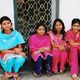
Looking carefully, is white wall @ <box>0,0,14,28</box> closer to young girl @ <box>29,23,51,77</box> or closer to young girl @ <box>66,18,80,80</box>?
young girl @ <box>29,23,51,77</box>

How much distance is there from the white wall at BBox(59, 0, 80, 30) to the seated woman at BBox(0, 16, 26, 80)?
1173 mm

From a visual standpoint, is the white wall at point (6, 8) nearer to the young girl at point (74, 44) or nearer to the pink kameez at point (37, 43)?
the pink kameez at point (37, 43)

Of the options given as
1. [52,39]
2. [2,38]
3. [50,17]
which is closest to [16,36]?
[2,38]

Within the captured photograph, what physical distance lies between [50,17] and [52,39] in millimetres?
746

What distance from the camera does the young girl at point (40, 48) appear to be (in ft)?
17.7

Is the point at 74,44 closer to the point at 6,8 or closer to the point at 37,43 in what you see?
the point at 37,43

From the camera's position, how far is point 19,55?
533cm

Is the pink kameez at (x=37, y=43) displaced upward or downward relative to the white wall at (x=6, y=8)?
downward

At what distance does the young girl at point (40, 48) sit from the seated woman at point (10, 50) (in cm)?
22

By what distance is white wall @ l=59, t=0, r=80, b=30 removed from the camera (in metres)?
6.10

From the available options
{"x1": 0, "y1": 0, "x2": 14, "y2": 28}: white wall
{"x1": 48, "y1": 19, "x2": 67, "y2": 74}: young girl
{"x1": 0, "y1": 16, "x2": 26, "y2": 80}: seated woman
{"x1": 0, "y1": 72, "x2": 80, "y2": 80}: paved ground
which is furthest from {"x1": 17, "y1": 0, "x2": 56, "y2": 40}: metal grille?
{"x1": 0, "y1": 72, "x2": 80, "y2": 80}: paved ground

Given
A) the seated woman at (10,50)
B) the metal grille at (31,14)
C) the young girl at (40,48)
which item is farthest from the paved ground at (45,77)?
the metal grille at (31,14)

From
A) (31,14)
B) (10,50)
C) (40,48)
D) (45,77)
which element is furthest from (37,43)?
(31,14)

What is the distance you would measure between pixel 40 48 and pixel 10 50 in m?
0.57
